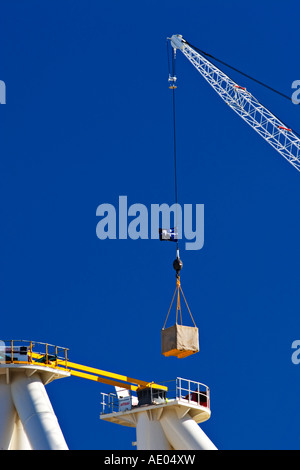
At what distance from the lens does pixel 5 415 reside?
79.5 m

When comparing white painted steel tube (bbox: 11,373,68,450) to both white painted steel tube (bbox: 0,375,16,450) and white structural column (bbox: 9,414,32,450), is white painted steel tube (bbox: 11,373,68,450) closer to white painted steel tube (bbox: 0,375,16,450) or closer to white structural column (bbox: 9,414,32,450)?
white painted steel tube (bbox: 0,375,16,450)

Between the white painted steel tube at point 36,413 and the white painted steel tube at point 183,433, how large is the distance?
13.1m

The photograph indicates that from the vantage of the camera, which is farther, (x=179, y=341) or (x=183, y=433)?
(x=183, y=433)

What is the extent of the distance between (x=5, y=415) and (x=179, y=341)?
1301 centimetres

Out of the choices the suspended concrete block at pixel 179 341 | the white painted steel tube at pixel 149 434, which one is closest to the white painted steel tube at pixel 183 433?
the white painted steel tube at pixel 149 434

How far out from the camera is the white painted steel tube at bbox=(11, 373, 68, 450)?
250 ft

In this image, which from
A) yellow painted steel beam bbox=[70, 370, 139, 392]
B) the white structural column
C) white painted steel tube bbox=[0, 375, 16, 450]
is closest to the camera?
white painted steel tube bbox=[0, 375, 16, 450]

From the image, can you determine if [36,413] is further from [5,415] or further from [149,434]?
[149,434]

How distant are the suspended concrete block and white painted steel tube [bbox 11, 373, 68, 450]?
9257mm

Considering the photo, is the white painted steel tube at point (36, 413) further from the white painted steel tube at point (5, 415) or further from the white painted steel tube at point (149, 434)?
the white painted steel tube at point (149, 434)

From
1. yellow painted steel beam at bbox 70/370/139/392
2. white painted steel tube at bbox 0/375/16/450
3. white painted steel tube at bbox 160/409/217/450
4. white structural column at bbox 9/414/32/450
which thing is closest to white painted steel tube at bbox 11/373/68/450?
white painted steel tube at bbox 0/375/16/450

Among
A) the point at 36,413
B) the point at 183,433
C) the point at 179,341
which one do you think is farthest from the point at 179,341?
the point at 36,413
